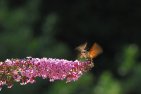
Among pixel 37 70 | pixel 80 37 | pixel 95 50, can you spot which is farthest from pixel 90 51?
pixel 80 37

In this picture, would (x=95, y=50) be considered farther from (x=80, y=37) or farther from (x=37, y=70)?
(x=80, y=37)

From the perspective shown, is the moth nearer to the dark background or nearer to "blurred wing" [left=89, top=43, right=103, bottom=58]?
"blurred wing" [left=89, top=43, right=103, bottom=58]

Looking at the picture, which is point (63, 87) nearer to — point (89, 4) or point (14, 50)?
point (14, 50)

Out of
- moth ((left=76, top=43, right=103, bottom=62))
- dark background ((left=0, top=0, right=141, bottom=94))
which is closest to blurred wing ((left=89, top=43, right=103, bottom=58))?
moth ((left=76, top=43, right=103, bottom=62))

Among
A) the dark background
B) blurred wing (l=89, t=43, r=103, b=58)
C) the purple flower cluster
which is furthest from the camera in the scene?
the dark background

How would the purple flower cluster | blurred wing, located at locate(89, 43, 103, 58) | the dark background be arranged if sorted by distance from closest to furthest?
the purple flower cluster
blurred wing, located at locate(89, 43, 103, 58)
the dark background

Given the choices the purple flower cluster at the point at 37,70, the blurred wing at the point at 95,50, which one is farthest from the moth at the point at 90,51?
the purple flower cluster at the point at 37,70

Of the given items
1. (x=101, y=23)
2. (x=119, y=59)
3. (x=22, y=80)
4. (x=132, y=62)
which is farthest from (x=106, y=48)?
(x=22, y=80)
